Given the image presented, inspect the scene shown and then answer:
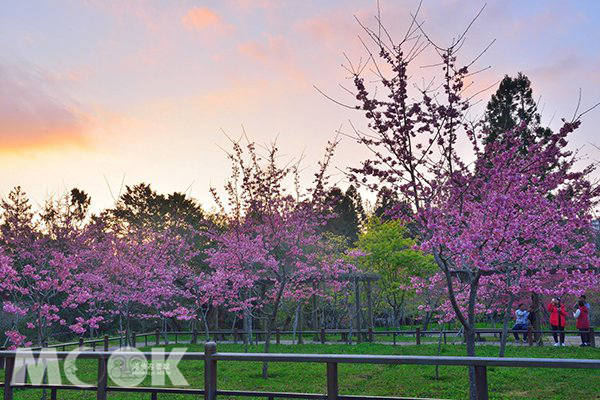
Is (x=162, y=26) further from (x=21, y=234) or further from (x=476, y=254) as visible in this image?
(x=476, y=254)

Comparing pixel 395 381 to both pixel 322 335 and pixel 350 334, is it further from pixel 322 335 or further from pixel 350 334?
pixel 322 335

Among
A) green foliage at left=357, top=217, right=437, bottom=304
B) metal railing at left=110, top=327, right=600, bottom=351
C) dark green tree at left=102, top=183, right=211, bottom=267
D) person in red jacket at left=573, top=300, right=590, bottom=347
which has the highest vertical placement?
dark green tree at left=102, top=183, right=211, bottom=267

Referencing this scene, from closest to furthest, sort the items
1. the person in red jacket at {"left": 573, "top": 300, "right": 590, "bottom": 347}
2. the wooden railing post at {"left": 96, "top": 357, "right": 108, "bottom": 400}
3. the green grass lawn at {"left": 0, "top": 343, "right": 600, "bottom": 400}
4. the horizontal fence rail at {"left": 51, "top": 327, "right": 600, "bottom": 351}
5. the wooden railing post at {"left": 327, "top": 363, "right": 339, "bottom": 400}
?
1. the wooden railing post at {"left": 327, "top": 363, "right": 339, "bottom": 400}
2. the wooden railing post at {"left": 96, "top": 357, "right": 108, "bottom": 400}
3. the green grass lawn at {"left": 0, "top": 343, "right": 600, "bottom": 400}
4. the person in red jacket at {"left": 573, "top": 300, "right": 590, "bottom": 347}
5. the horizontal fence rail at {"left": 51, "top": 327, "right": 600, "bottom": 351}

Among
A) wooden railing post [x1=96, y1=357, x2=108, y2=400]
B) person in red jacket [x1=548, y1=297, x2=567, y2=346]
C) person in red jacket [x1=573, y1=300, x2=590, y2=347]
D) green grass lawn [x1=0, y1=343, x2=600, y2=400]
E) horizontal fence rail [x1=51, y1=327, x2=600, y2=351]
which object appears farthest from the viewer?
horizontal fence rail [x1=51, y1=327, x2=600, y2=351]

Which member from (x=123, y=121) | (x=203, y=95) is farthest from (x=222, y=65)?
(x=123, y=121)

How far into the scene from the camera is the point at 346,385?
10.6m

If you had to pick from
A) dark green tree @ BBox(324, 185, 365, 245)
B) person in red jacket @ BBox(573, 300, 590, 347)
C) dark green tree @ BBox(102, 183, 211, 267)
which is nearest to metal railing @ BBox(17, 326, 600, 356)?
person in red jacket @ BBox(573, 300, 590, 347)

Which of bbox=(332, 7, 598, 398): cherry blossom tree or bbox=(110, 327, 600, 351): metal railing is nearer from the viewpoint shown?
bbox=(332, 7, 598, 398): cherry blossom tree

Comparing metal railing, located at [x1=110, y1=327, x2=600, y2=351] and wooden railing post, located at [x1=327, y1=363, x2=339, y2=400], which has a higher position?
wooden railing post, located at [x1=327, y1=363, x2=339, y2=400]

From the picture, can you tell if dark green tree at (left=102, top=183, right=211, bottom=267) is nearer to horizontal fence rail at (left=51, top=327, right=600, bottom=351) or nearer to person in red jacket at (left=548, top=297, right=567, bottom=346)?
horizontal fence rail at (left=51, top=327, right=600, bottom=351)

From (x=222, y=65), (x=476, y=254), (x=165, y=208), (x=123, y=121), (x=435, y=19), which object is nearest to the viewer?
(x=476, y=254)

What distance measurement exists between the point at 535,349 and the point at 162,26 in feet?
48.0

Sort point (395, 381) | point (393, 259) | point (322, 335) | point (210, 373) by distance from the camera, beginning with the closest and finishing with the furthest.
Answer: point (210, 373)
point (395, 381)
point (322, 335)
point (393, 259)

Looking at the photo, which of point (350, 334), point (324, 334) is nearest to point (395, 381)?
point (350, 334)
